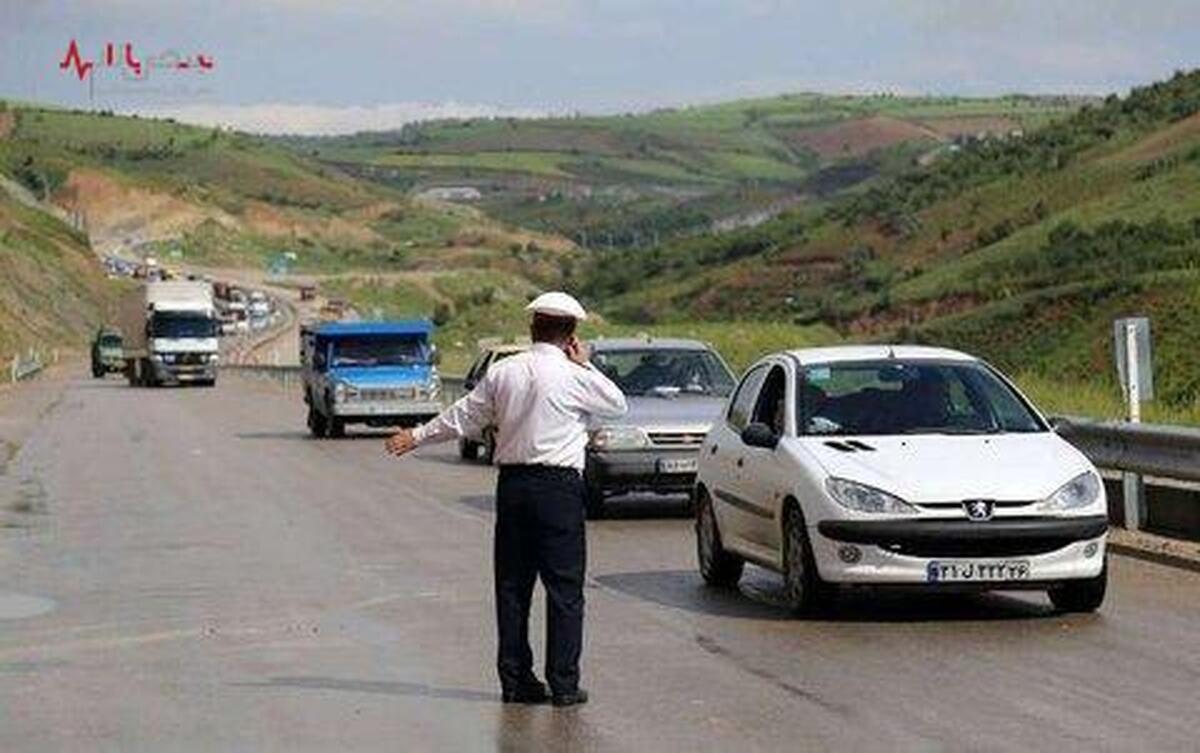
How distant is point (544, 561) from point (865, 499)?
127 inches

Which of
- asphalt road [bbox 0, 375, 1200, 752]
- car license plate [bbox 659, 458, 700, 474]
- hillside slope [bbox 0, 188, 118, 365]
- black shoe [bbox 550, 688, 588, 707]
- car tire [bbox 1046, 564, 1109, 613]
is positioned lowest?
asphalt road [bbox 0, 375, 1200, 752]

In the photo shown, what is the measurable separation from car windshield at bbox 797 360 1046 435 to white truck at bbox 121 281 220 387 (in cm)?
6037

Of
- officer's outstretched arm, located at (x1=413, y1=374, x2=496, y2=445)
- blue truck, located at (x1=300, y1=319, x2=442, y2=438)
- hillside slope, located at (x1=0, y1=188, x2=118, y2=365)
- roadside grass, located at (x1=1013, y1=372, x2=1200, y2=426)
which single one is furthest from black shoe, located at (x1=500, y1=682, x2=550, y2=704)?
hillside slope, located at (x1=0, y1=188, x2=118, y2=365)

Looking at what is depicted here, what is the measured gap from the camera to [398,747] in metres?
9.99

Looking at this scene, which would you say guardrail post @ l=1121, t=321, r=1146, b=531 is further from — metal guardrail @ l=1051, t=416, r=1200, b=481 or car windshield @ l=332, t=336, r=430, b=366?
car windshield @ l=332, t=336, r=430, b=366

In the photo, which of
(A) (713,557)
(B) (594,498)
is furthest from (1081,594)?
(B) (594,498)

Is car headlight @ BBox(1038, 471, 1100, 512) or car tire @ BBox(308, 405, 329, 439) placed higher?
car headlight @ BBox(1038, 471, 1100, 512)

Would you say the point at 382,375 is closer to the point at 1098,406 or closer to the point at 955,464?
the point at 1098,406

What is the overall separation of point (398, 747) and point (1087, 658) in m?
3.97

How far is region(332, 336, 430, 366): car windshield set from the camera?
137 ft

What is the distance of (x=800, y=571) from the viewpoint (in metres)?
14.2

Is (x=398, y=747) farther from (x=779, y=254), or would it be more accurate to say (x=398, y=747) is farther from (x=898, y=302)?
(x=779, y=254)

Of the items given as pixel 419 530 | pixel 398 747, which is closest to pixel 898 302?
pixel 419 530

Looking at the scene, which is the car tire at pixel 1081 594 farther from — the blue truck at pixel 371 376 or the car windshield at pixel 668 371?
the blue truck at pixel 371 376
